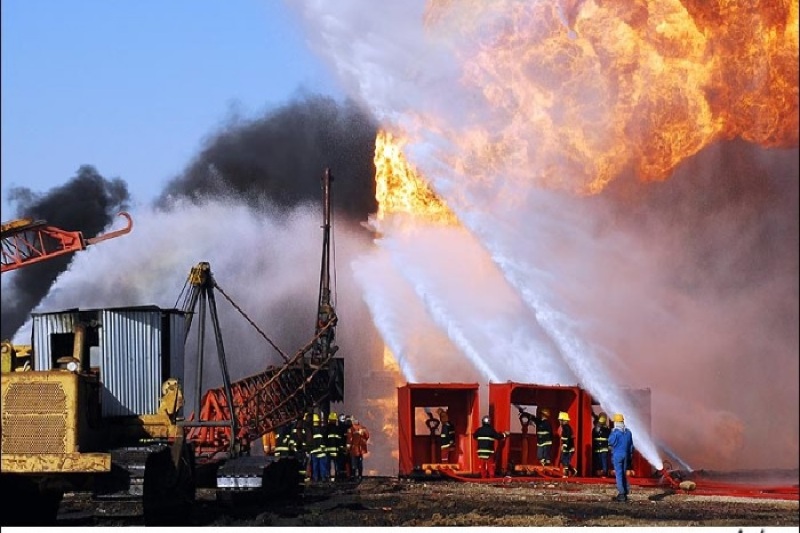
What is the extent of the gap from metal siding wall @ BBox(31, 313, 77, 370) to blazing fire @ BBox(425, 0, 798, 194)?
56.2ft

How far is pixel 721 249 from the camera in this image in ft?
136

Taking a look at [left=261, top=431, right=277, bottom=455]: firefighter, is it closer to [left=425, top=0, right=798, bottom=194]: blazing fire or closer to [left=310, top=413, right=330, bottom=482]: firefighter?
[left=310, top=413, right=330, bottom=482]: firefighter

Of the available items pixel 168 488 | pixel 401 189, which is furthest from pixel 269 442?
pixel 168 488

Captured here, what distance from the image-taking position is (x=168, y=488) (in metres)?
22.1

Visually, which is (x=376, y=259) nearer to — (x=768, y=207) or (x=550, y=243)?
(x=550, y=243)

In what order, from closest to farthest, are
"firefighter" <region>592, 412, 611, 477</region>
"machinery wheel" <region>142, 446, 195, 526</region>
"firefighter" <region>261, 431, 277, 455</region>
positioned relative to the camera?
"machinery wheel" <region>142, 446, 195, 526</region>, "firefighter" <region>592, 412, 611, 477</region>, "firefighter" <region>261, 431, 277, 455</region>

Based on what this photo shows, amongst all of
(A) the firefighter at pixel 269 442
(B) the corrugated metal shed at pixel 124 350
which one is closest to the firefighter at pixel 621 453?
(B) the corrugated metal shed at pixel 124 350

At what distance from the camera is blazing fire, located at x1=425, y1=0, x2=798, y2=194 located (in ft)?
114

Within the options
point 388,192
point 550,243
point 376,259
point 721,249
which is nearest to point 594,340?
point 550,243

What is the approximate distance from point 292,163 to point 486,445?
20564 millimetres

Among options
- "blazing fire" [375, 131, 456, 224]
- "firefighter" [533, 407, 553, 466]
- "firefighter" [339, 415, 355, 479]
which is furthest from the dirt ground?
"blazing fire" [375, 131, 456, 224]

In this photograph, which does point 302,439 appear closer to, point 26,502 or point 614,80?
point 614,80

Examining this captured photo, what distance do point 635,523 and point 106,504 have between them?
10.3 metres

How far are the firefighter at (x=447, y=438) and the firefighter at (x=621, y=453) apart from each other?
7110 mm
